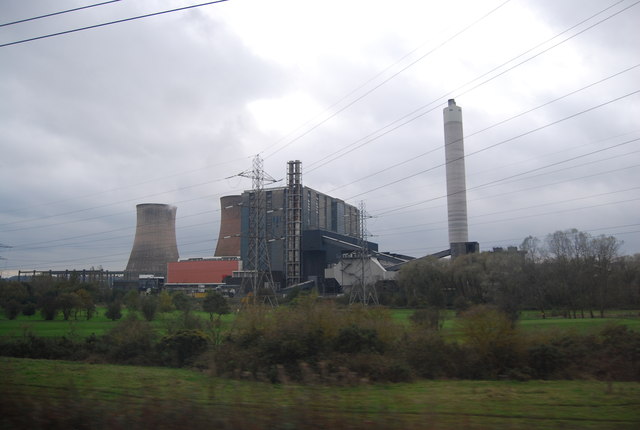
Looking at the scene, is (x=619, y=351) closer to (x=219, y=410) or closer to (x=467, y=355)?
(x=467, y=355)

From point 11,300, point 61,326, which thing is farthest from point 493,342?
point 11,300

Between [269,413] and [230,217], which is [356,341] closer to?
[269,413]

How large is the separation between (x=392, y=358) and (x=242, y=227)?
67005mm

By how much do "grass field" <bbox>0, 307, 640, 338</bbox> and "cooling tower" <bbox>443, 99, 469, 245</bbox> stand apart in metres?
31.1

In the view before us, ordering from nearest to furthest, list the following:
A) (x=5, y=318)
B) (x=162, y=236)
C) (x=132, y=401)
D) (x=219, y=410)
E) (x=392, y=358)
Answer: (x=219, y=410) → (x=132, y=401) → (x=392, y=358) → (x=5, y=318) → (x=162, y=236)

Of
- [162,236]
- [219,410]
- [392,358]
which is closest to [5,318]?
[392,358]

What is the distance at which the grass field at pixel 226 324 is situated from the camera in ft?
71.1

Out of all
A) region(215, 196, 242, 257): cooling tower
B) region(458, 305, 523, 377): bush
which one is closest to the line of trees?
region(458, 305, 523, 377): bush

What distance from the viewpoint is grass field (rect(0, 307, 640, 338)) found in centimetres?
2167

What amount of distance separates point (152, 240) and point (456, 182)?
4571 centimetres

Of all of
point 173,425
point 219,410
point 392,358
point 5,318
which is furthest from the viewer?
point 5,318

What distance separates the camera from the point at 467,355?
729 inches

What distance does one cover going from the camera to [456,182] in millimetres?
66250

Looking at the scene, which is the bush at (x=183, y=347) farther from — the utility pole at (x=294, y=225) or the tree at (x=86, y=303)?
the utility pole at (x=294, y=225)
